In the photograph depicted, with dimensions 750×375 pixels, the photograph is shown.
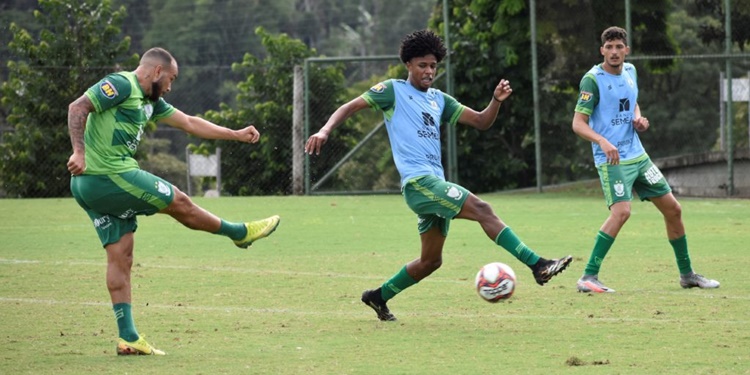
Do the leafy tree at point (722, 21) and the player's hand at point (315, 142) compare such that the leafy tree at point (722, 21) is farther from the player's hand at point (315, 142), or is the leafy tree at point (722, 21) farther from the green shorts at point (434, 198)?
the player's hand at point (315, 142)

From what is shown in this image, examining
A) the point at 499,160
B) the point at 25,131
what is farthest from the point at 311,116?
the point at 25,131

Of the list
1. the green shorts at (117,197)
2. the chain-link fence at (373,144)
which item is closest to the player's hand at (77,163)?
the green shorts at (117,197)

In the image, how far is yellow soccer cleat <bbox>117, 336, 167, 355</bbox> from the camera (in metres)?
7.86

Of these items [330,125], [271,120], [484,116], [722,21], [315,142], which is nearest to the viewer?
[315,142]

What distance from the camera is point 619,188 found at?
10891 millimetres

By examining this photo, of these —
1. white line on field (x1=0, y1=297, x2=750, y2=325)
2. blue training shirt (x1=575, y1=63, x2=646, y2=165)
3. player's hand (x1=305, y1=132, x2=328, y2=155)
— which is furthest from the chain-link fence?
player's hand (x1=305, y1=132, x2=328, y2=155)

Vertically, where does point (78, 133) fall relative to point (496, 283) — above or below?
above

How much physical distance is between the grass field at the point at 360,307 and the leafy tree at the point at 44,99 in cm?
823

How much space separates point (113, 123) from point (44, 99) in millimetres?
18718

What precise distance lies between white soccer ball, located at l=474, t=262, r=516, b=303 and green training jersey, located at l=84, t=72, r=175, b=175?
246cm

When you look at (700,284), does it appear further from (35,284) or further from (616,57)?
(35,284)

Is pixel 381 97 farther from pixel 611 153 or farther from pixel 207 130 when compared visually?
pixel 611 153

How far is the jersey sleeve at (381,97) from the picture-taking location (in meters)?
9.22

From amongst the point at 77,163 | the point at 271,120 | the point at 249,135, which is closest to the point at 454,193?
the point at 249,135
